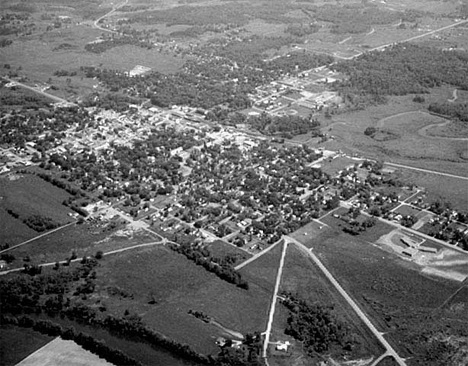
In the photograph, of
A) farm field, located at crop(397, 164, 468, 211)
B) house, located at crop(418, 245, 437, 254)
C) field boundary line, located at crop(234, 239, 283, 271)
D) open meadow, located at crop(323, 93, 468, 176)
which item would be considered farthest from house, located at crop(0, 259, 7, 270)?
farm field, located at crop(397, 164, 468, 211)

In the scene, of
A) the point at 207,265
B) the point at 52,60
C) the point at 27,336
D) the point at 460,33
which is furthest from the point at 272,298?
the point at 460,33

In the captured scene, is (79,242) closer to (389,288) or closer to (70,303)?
(70,303)

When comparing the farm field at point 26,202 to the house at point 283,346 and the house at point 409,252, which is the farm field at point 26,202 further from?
the house at point 409,252

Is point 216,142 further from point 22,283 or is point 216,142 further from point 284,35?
point 284,35

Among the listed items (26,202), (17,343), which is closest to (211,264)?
(17,343)

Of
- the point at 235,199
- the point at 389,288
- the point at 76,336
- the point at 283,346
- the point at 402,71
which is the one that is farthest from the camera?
the point at 402,71
